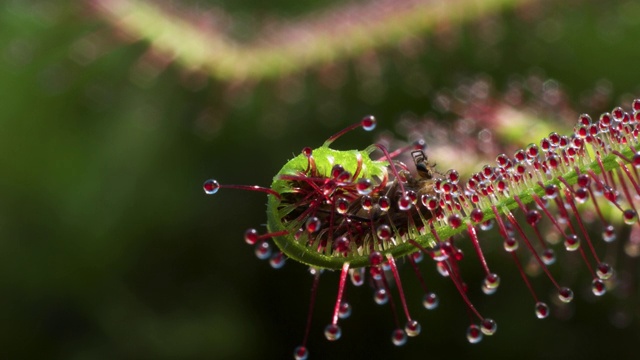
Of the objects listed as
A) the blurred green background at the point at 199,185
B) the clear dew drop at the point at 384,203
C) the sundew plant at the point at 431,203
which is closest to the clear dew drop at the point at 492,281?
the sundew plant at the point at 431,203

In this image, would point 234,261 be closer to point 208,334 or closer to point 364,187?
point 208,334

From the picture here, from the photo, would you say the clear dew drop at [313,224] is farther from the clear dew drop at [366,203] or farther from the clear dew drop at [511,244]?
the clear dew drop at [511,244]

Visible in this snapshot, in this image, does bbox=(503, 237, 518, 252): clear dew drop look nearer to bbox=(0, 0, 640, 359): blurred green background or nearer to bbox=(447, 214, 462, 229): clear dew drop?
bbox=(447, 214, 462, 229): clear dew drop

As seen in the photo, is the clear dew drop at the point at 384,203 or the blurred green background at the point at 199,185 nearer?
the clear dew drop at the point at 384,203

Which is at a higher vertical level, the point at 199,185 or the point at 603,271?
the point at 199,185

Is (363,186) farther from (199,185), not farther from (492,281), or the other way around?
(199,185)

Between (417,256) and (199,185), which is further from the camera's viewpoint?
(199,185)

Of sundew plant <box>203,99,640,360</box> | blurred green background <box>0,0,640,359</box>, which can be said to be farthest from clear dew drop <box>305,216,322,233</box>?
blurred green background <box>0,0,640,359</box>

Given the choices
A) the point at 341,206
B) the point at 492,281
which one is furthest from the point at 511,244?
the point at 341,206

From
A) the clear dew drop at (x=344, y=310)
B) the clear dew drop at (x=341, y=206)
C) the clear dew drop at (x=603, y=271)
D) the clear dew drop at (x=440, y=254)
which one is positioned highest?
the clear dew drop at (x=341, y=206)
